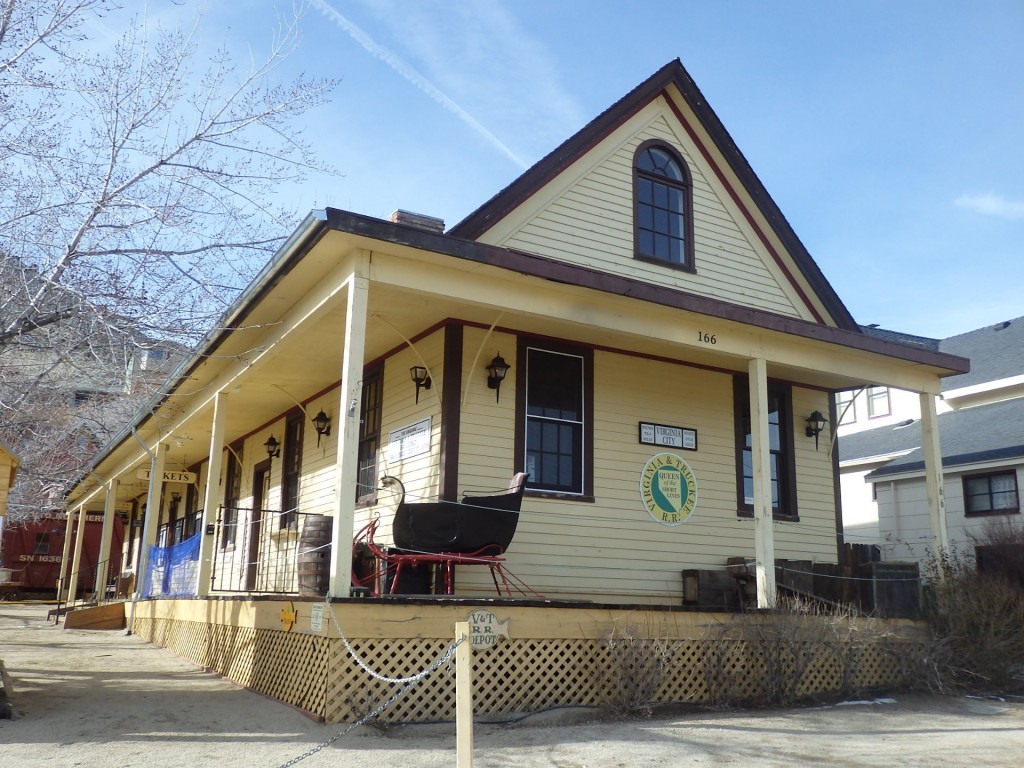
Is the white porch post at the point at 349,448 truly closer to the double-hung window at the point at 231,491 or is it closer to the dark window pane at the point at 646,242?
the dark window pane at the point at 646,242

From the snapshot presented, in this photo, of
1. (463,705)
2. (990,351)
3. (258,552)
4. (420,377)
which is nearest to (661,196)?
(420,377)

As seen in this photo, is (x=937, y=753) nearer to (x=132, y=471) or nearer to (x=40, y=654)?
(x=40, y=654)

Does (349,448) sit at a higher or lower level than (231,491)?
lower

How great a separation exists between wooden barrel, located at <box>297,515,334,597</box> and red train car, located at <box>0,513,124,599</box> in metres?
23.7

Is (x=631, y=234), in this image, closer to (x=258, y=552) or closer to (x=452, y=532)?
(x=452, y=532)

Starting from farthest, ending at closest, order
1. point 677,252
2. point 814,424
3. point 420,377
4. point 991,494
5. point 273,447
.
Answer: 1. point 991,494
2. point 273,447
3. point 814,424
4. point 677,252
5. point 420,377

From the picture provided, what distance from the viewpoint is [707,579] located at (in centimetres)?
1071

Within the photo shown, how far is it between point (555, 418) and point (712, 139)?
15.7 feet

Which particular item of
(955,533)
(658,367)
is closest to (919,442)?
(955,533)

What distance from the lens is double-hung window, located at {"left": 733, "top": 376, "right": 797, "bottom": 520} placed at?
11.8m

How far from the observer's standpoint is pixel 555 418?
1045cm

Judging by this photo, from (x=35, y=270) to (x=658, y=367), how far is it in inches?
274

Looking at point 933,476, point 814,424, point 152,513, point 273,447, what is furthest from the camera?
point 152,513

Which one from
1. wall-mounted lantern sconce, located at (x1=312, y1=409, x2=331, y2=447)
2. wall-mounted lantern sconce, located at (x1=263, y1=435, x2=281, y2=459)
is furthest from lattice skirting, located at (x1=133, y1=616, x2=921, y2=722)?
wall-mounted lantern sconce, located at (x1=263, y1=435, x2=281, y2=459)
